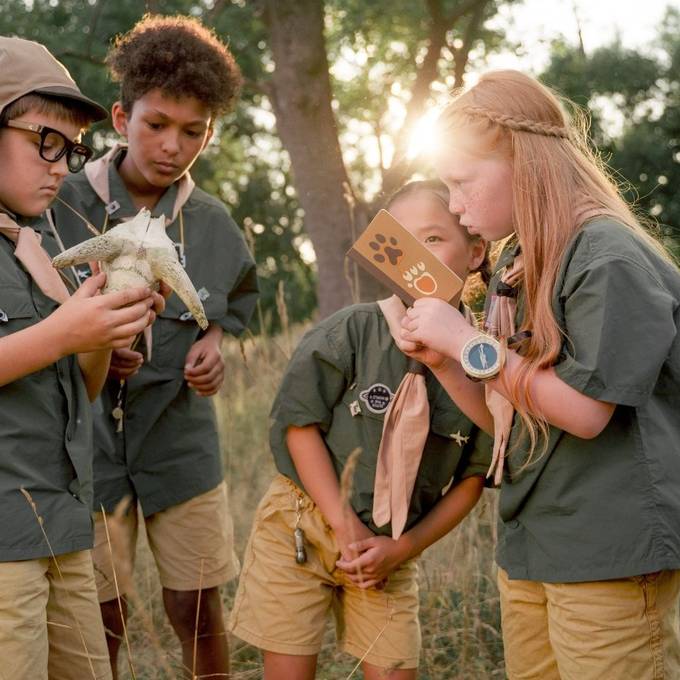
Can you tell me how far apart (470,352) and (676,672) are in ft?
2.91

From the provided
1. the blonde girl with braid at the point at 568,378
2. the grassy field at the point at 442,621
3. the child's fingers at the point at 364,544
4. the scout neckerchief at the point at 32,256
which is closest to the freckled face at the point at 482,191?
the blonde girl with braid at the point at 568,378

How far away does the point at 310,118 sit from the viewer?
5.24 metres

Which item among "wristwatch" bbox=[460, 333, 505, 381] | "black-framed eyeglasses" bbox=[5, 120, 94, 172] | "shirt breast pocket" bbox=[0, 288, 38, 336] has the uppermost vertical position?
"black-framed eyeglasses" bbox=[5, 120, 94, 172]

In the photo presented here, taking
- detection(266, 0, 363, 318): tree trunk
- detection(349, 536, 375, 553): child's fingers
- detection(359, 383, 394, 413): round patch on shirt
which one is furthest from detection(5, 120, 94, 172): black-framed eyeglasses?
detection(266, 0, 363, 318): tree trunk

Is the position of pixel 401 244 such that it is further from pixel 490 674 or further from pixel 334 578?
pixel 490 674

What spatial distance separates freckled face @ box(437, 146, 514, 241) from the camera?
2436 mm

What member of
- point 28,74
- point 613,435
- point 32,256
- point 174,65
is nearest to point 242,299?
point 174,65

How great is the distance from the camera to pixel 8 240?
8.38 ft

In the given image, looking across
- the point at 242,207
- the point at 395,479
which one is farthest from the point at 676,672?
the point at 242,207

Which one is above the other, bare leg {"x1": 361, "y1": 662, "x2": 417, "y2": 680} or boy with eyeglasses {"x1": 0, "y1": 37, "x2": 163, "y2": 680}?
boy with eyeglasses {"x1": 0, "y1": 37, "x2": 163, "y2": 680}

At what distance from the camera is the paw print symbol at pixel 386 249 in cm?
249

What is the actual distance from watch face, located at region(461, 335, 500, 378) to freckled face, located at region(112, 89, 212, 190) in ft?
4.76

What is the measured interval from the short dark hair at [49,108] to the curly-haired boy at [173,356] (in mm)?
616

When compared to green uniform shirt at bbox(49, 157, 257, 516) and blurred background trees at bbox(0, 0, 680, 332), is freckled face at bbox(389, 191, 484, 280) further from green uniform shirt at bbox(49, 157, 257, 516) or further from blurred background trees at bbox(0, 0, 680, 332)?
green uniform shirt at bbox(49, 157, 257, 516)
